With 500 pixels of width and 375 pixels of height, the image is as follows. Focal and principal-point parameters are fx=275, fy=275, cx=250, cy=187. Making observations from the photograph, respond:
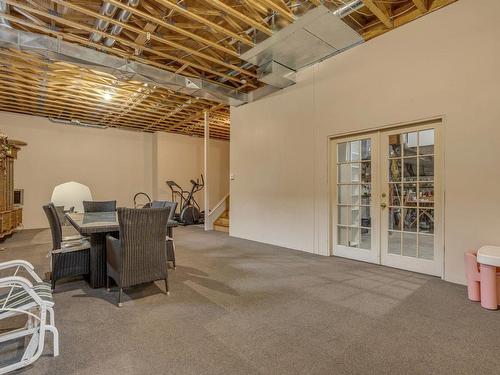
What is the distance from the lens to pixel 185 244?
5.70m

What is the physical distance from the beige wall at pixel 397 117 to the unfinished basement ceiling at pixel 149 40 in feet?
1.51

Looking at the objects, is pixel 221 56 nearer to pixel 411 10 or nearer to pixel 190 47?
pixel 190 47

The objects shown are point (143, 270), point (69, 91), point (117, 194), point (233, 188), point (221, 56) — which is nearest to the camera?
point (143, 270)

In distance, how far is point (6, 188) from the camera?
242 inches

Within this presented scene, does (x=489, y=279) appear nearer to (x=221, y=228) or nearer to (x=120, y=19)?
(x=120, y=19)

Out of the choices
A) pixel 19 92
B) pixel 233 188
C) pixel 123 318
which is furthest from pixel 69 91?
pixel 123 318

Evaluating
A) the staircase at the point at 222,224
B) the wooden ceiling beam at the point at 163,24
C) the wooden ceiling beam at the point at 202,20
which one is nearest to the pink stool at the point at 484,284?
the wooden ceiling beam at the point at 202,20

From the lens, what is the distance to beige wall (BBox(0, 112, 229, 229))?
25.3 ft

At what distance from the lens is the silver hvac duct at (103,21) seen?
11.0 feet

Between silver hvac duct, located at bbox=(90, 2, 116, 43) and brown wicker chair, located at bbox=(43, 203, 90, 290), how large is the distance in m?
2.43

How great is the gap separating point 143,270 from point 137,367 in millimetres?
1099

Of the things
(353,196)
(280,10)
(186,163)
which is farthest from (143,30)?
(186,163)

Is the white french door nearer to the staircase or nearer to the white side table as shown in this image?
the white side table

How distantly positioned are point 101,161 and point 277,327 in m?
8.57
